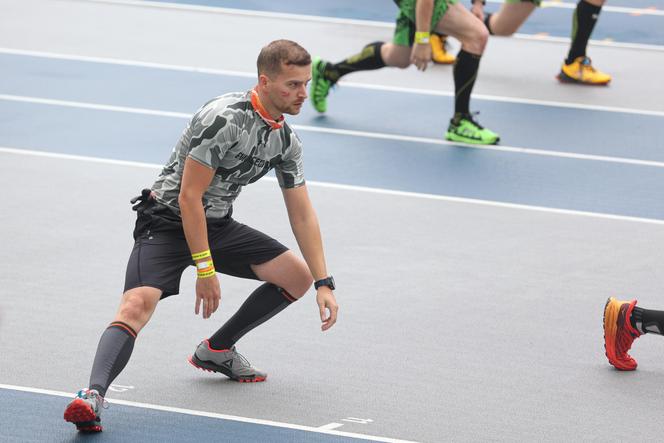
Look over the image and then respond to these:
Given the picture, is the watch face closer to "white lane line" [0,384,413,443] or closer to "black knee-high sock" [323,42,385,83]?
"white lane line" [0,384,413,443]

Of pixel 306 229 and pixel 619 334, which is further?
pixel 619 334

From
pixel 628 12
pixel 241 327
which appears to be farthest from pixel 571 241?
pixel 628 12

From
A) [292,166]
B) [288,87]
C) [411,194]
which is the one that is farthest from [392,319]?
[411,194]

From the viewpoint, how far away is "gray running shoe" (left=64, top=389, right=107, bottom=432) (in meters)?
4.32

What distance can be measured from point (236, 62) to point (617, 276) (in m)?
5.71

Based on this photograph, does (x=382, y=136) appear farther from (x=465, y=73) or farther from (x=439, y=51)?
(x=439, y=51)

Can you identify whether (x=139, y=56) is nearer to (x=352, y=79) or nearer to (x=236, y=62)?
(x=236, y=62)

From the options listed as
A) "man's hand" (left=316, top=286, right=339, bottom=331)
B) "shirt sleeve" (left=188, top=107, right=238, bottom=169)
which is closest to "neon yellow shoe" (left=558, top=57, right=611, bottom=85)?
"man's hand" (left=316, top=286, right=339, bottom=331)

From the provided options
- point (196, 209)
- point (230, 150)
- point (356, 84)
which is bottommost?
point (356, 84)

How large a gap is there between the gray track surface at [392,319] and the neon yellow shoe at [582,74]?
3666 mm

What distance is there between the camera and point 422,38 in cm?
865

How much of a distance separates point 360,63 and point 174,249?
5129 mm

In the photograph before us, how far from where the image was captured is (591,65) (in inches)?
436

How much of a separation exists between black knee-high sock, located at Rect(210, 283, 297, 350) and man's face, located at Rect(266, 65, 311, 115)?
2.68 feet
